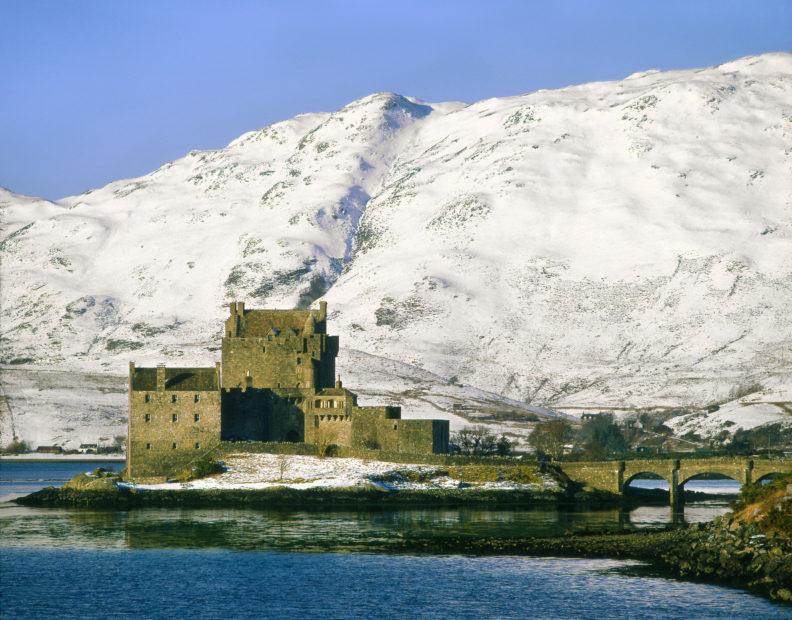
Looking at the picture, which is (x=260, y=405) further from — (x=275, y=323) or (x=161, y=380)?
(x=275, y=323)

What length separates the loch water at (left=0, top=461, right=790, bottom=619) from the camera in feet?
252

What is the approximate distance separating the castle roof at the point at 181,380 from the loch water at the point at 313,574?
2058cm

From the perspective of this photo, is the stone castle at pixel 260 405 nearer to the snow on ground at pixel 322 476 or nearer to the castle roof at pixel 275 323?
the castle roof at pixel 275 323

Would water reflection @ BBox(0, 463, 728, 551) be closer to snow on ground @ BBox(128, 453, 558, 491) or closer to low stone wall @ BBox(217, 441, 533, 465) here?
snow on ground @ BBox(128, 453, 558, 491)

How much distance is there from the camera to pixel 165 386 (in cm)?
13775

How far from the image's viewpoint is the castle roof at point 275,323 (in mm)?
152750

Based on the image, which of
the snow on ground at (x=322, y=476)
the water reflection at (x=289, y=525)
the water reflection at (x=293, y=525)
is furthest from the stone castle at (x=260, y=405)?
the water reflection at (x=289, y=525)

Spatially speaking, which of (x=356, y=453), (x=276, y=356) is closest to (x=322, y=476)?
(x=356, y=453)

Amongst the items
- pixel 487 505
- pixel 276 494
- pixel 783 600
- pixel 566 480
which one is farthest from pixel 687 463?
pixel 783 600

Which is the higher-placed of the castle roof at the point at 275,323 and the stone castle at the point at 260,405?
the castle roof at the point at 275,323

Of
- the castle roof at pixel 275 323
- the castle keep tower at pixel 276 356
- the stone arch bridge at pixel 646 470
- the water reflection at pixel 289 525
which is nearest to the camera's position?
the water reflection at pixel 289 525

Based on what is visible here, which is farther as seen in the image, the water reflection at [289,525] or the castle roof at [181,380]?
the castle roof at [181,380]

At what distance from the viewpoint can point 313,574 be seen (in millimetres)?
88062

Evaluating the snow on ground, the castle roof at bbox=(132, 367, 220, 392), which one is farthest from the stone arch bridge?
the castle roof at bbox=(132, 367, 220, 392)
